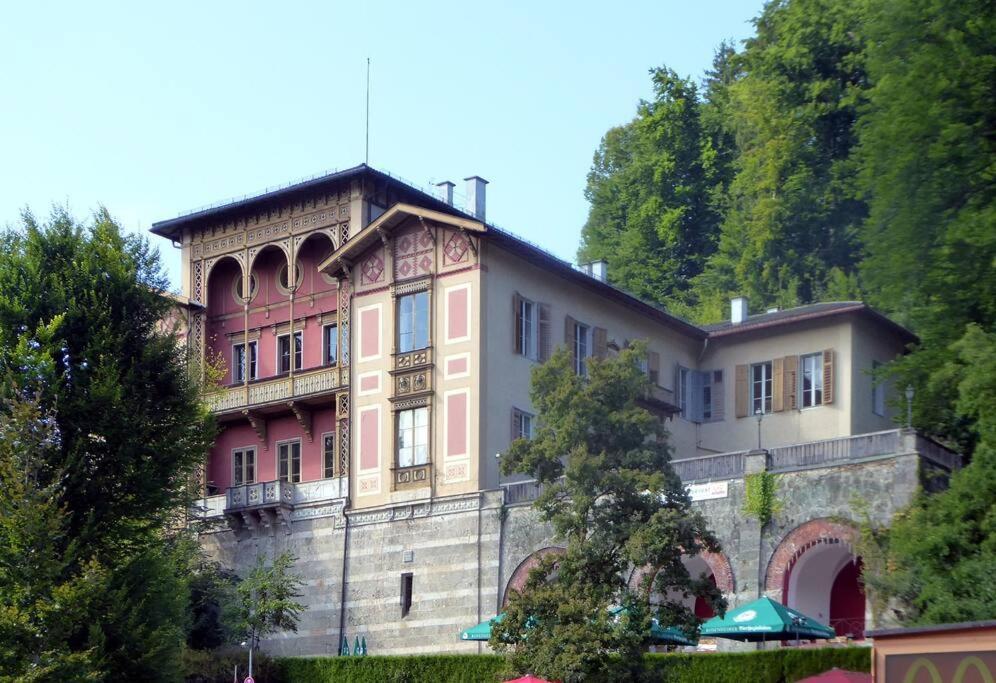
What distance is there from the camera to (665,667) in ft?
111

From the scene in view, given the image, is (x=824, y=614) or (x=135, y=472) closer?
(x=135, y=472)

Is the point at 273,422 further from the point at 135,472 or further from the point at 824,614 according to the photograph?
the point at 824,614

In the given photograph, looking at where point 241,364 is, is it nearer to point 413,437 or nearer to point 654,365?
point 413,437

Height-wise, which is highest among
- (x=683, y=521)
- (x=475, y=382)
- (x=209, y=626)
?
(x=475, y=382)

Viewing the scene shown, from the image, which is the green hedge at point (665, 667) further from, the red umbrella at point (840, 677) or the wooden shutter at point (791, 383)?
the wooden shutter at point (791, 383)

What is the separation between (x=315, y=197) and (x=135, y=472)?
16.0 m

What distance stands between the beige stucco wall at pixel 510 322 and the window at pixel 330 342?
658 centimetres

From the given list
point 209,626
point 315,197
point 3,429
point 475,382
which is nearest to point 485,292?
point 475,382

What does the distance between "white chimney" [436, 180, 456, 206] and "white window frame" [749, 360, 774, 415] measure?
10.6 m

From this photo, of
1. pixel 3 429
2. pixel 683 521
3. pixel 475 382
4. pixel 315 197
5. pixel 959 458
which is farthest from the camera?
pixel 315 197

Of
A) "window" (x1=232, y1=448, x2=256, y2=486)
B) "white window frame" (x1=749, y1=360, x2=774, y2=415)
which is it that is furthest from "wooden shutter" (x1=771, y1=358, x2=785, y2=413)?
"window" (x1=232, y1=448, x2=256, y2=486)

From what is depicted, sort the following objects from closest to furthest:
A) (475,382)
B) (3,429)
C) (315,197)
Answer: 1. (3,429)
2. (475,382)
3. (315,197)

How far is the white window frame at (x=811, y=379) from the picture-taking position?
49162 millimetres

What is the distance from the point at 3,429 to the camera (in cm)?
3394
